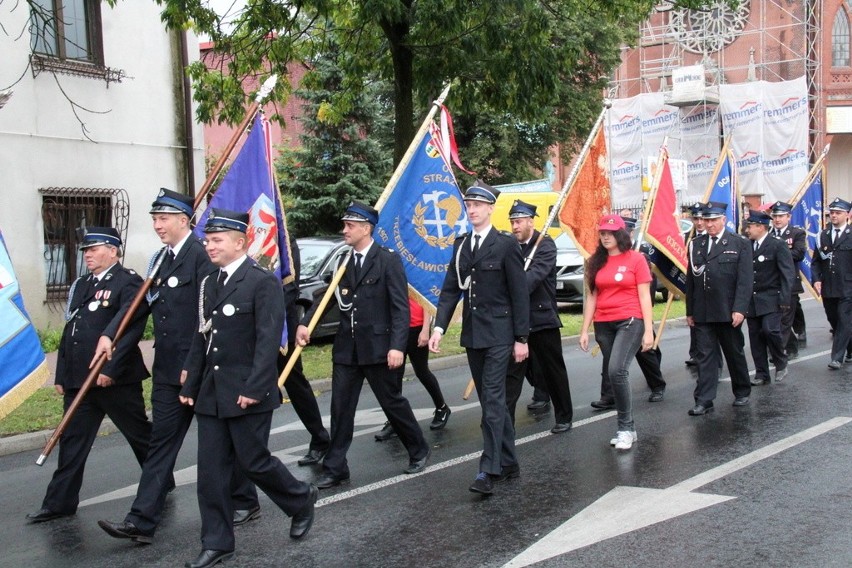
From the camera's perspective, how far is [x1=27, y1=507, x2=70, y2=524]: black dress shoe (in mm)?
6090

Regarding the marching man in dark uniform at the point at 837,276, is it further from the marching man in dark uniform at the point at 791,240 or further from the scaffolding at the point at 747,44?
the scaffolding at the point at 747,44

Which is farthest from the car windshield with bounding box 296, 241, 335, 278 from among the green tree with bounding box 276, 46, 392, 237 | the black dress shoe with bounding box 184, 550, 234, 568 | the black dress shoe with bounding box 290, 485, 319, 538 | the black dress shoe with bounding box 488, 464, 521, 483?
the black dress shoe with bounding box 184, 550, 234, 568

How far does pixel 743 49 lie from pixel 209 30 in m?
37.4

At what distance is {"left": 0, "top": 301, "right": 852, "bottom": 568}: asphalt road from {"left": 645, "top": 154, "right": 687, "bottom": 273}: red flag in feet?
6.38

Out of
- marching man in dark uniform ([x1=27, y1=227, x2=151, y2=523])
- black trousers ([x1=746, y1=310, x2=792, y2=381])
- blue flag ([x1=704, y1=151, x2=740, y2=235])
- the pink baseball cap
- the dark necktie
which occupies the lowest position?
black trousers ([x1=746, y1=310, x2=792, y2=381])

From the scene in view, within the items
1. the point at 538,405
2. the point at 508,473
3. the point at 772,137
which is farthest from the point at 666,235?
the point at 772,137

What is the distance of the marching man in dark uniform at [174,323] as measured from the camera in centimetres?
579

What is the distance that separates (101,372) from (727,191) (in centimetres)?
909

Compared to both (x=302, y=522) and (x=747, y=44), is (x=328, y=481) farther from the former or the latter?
(x=747, y=44)

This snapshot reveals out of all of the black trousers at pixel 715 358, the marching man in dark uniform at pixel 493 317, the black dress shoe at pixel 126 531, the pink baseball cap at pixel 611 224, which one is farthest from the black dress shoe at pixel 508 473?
the black trousers at pixel 715 358

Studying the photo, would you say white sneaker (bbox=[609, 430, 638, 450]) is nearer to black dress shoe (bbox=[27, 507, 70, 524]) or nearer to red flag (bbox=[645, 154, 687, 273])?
red flag (bbox=[645, 154, 687, 273])

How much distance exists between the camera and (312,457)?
7.45m

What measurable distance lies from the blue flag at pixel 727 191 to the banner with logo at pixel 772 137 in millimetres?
27212

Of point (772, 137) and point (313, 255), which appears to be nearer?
point (313, 255)
